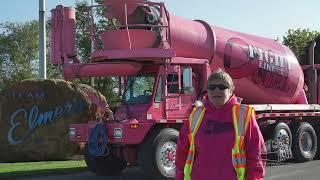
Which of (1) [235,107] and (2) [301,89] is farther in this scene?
(2) [301,89]

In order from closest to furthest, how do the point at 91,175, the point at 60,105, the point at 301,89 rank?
the point at 91,175 < the point at 301,89 < the point at 60,105

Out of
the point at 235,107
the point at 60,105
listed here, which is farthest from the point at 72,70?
the point at 235,107

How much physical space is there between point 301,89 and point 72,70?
282 inches

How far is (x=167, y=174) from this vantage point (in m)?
11.5

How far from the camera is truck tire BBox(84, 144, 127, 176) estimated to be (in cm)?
1295

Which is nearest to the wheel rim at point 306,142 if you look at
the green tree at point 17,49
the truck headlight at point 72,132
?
the truck headlight at point 72,132

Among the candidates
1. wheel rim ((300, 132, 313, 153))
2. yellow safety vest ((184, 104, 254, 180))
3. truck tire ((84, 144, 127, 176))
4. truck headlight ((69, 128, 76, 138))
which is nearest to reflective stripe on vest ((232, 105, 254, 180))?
yellow safety vest ((184, 104, 254, 180))

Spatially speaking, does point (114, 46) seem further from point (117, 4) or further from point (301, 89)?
point (301, 89)

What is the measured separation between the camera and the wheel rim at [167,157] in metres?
11.4

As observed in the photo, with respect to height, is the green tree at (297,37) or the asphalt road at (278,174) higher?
the green tree at (297,37)

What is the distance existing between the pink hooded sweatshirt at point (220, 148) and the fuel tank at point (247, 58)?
27.3 ft

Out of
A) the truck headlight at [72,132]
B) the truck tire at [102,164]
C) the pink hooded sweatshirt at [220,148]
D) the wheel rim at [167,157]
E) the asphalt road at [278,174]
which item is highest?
the pink hooded sweatshirt at [220,148]

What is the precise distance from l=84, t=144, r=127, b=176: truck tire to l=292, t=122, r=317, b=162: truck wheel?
4.94 m

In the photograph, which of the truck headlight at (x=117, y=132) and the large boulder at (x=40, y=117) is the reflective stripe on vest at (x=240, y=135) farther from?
the large boulder at (x=40, y=117)
